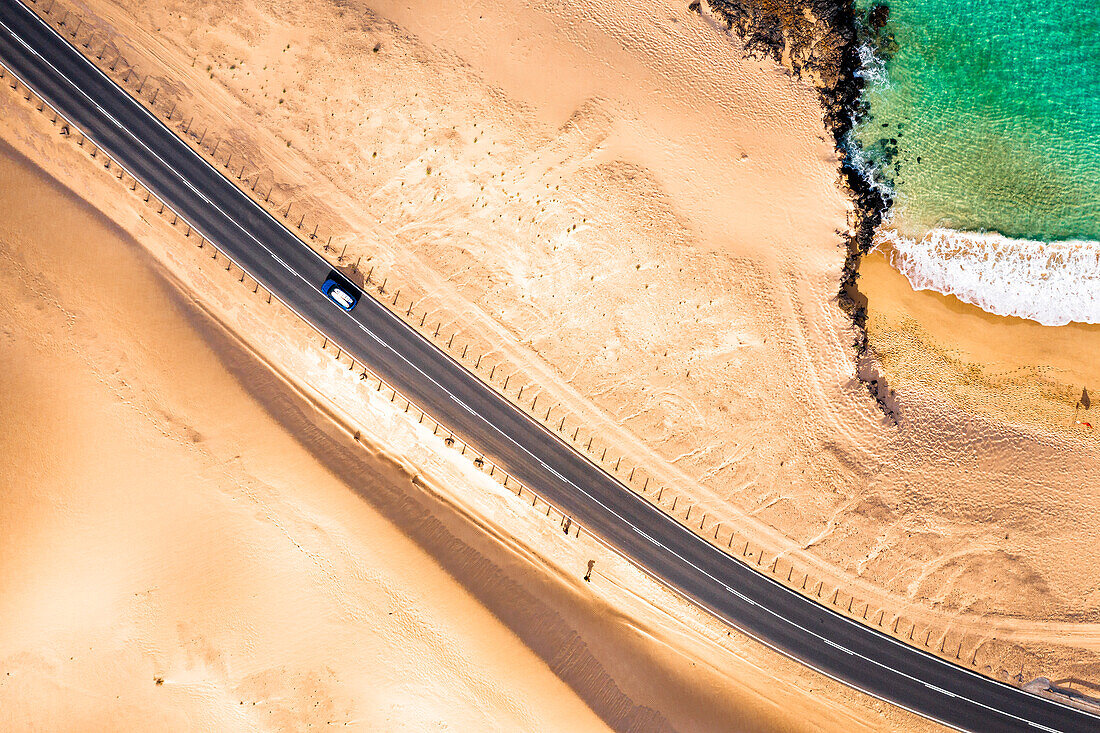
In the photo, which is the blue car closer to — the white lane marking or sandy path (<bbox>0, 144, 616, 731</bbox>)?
sandy path (<bbox>0, 144, 616, 731</bbox>)

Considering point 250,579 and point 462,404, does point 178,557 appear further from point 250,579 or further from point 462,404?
point 462,404

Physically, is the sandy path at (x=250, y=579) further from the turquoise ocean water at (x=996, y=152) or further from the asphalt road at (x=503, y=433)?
the turquoise ocean water at (x=996, y=152)

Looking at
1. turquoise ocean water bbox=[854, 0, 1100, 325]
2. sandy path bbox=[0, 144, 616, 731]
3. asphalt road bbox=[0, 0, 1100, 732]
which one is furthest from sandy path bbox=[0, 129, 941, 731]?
turquoise ocean water bbox=[854, 0, 1100, 325]

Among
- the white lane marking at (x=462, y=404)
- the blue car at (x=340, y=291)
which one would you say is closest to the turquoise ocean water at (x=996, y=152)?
the white lane marking at (x=462, y=404)

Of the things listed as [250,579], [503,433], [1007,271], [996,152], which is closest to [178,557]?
[250,579]

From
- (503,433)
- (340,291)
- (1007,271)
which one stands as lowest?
(503,433)

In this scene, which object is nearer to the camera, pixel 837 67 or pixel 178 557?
pixel 837 67
